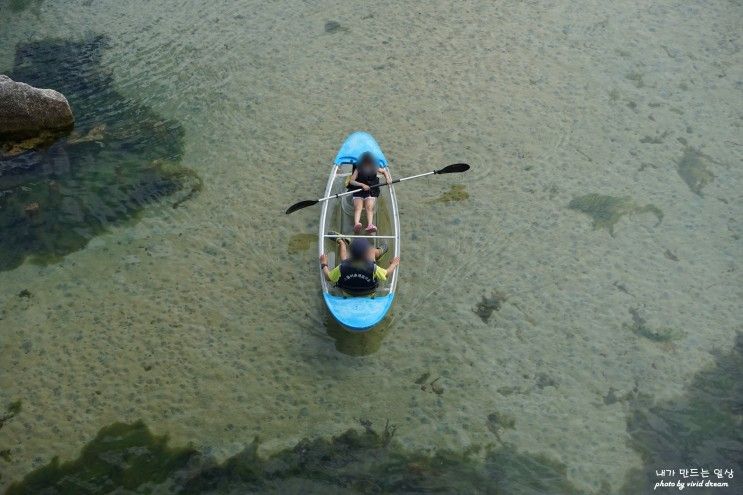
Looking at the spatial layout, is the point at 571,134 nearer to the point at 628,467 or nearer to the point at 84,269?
the point at 628,467

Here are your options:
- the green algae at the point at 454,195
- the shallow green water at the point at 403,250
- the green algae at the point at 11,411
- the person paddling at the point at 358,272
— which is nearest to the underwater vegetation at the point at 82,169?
the shallow green water at the point at 403,250

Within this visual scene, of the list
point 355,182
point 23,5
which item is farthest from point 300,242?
point 23,5

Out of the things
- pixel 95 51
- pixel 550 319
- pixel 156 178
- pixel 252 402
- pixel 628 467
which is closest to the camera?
pixel 628 467

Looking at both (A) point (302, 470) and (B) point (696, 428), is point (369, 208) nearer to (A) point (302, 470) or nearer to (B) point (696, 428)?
(A) point (302, 470)

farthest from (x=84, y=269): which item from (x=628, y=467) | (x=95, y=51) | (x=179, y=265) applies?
(x=628, y=467)

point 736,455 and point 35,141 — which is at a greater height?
point 35,141

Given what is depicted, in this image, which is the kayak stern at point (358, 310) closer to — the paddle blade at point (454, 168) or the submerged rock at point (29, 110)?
the paddle blade at point (454, 168)

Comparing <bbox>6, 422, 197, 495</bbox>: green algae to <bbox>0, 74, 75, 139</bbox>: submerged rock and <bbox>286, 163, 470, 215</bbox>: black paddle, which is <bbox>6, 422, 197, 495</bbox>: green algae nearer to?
A: <bbox>286, 163, 470, 215</bbox>: black paddle
